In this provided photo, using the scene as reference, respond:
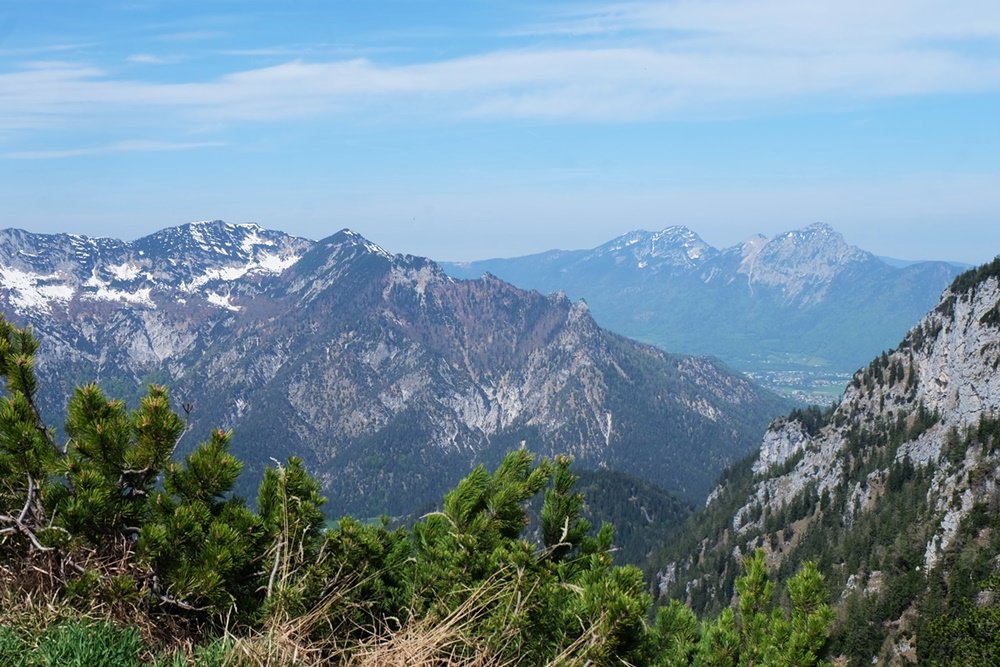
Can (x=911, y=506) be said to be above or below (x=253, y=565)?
below

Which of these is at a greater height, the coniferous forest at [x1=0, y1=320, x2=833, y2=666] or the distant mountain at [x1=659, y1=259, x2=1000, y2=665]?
the coniferous forest at [x1=0, y1=320, x2=833, y2=666]

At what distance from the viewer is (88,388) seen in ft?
33.3

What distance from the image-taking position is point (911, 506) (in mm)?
142500

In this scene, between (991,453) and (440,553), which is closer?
(440,553)

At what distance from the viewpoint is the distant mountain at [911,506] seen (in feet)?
346

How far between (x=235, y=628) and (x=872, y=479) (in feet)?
603

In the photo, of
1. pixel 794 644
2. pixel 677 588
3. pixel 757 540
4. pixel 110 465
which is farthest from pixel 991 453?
pixel 110 465

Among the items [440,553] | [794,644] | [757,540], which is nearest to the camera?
[440,553]

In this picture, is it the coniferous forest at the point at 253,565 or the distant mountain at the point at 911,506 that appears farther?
the distant mountain at the point at 911,506

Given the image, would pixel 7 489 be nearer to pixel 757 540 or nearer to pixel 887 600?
pixel 887 600

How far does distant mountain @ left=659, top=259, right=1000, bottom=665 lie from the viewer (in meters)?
105

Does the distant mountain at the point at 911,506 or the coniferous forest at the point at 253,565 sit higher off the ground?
the coniferous forest at the point at 253,565

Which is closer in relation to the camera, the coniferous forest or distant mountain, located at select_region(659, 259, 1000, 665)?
the coniferous forest

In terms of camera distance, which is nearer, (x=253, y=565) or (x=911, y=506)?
(x=253, y=565)
